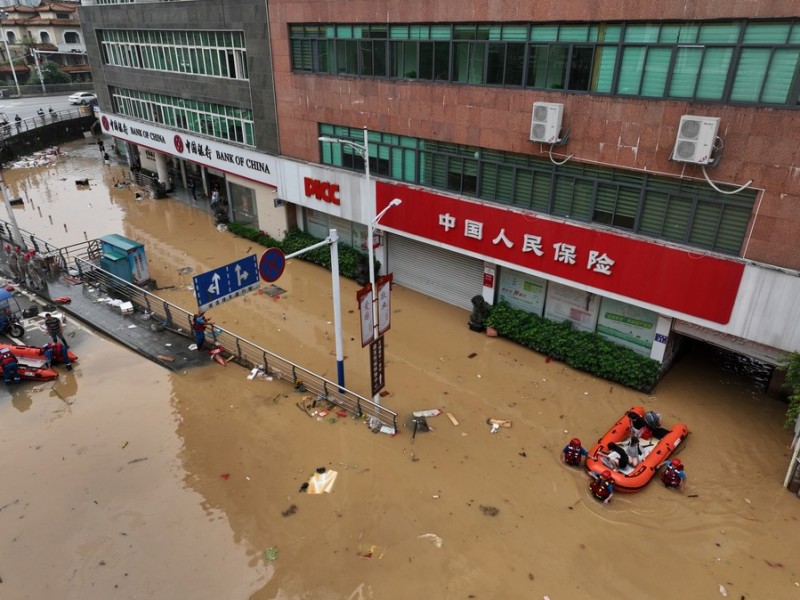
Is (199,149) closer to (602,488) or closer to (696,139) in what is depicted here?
(696,139)

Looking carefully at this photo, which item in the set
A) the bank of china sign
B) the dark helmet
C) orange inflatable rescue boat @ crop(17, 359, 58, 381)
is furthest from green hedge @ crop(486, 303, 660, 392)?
orange inflatable rescue boat @ crop(17, 359, 58, 381)

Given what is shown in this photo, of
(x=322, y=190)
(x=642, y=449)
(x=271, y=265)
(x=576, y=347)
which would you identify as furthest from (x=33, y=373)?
(x=642, y=449)

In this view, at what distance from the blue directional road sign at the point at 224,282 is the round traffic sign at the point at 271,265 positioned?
1.08m

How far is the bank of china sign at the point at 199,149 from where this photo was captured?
22.3 metres

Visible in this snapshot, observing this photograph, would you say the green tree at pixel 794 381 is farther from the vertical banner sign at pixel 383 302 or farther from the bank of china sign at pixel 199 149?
the bank of china sign at pixel 199 149

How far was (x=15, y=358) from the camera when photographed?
13.8 metres

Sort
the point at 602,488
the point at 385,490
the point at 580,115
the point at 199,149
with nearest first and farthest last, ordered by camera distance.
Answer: the point at 602,488, the point at 385,490, the point at 580,115, the point at 199,149

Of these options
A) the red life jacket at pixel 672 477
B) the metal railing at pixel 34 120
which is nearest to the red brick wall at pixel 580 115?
the red life jacket at pixel 672 477

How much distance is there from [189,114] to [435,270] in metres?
16.0

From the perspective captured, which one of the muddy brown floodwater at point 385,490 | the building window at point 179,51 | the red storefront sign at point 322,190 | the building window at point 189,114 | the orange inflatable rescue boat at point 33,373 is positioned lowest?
the muddy brown floodwater at point 385,490

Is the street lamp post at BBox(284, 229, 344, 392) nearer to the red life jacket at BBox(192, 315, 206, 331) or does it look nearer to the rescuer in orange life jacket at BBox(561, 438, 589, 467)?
the red life jacket at BBox(192, 315, 206, 331)

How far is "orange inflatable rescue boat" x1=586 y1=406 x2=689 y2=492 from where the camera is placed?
1049cm

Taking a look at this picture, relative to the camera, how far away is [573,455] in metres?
11.0

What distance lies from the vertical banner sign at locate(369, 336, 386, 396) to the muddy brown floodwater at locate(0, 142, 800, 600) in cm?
111
